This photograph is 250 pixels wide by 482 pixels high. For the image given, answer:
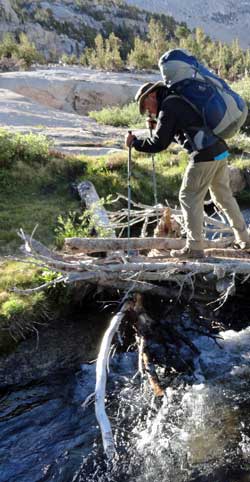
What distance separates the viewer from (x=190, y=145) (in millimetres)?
5848

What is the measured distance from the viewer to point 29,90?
96.1 ft

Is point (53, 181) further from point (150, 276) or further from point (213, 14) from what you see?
point (213, 14)

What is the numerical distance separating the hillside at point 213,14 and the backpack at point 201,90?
121747 millimetres

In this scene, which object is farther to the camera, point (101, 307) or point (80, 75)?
point (80, 75)

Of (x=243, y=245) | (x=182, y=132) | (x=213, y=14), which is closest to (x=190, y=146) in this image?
(x=182, y=132)

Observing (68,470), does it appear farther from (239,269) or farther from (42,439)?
(239,269)

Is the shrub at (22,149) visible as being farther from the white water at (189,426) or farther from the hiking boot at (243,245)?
the white water at (189,426)

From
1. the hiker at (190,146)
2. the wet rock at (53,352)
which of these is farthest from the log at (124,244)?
the wet rock at (53,352)

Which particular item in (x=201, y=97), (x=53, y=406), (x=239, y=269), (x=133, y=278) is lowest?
(x=53, y=406)

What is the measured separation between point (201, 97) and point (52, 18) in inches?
3322

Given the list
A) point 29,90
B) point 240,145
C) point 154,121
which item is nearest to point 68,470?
point 154,121

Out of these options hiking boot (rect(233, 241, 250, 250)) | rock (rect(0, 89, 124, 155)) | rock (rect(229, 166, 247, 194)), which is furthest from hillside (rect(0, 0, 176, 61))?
hiking boot (rect(233, 241, 250, 250))

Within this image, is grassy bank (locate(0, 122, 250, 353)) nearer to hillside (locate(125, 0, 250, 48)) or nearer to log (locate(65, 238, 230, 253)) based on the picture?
log (locate(65, 238, 230, 253))

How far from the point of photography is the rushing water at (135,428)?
4.89 metres
